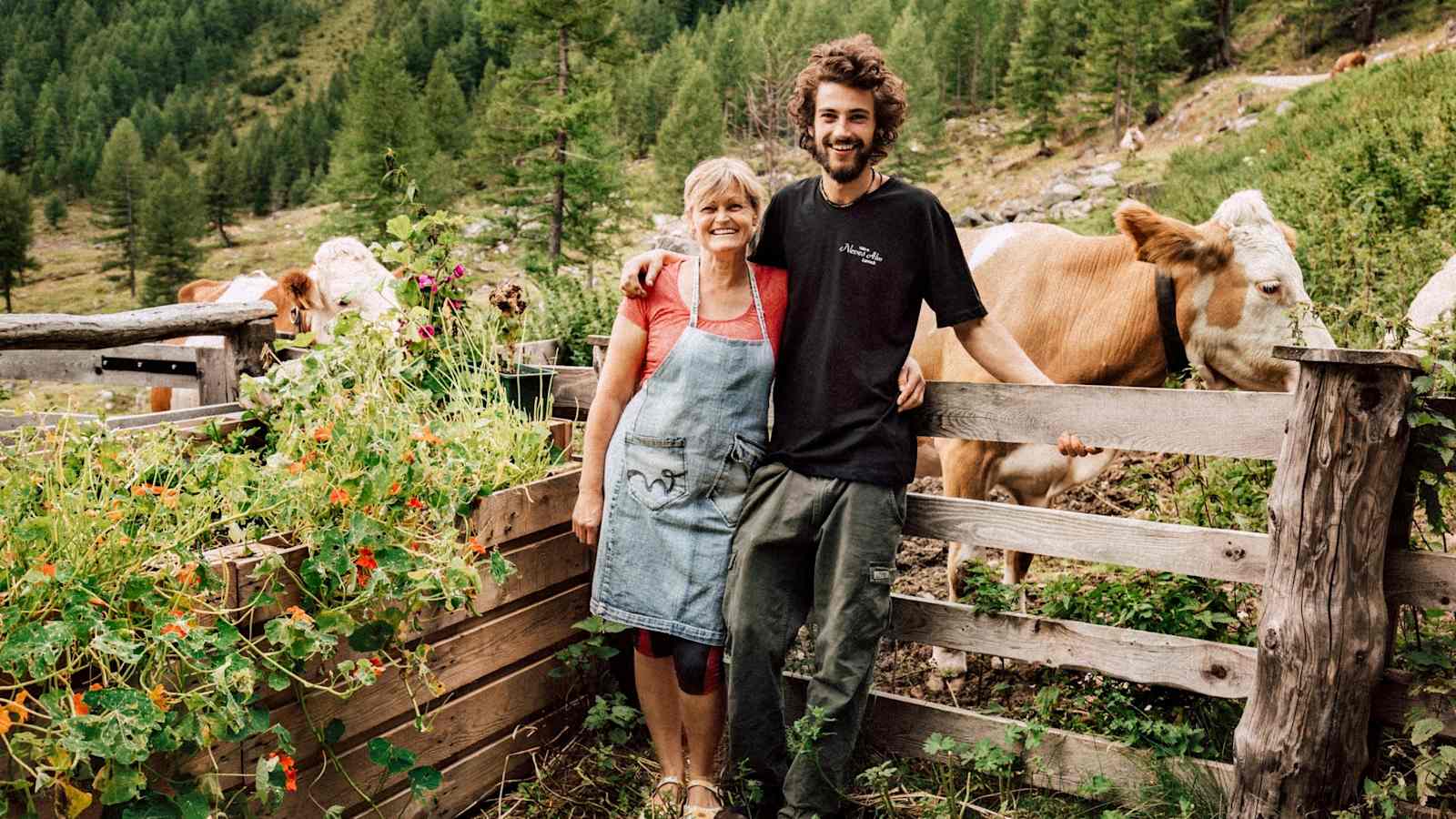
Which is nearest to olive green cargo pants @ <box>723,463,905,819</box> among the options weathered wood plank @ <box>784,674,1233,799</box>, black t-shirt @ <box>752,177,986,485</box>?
black t-shirt @ <box>752,177,986,485</box>

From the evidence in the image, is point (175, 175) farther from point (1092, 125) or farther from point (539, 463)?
point (539, 463)

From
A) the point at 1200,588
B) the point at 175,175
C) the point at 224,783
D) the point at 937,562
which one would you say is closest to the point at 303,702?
the point at 224,783

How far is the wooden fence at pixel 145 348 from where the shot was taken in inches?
139

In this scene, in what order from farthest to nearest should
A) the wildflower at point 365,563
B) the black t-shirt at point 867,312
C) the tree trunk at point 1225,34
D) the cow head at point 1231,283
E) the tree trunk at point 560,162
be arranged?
the tree trunk at point 1225,34, the tree trunk at point 560,162, the cow head at point 1231,283, the black t-shirt at point 867,312, the wildflower at point 365,563

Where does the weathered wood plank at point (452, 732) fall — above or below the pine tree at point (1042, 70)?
below

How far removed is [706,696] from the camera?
321 centimetres

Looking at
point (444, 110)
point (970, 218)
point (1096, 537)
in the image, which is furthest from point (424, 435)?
point (444, 110)

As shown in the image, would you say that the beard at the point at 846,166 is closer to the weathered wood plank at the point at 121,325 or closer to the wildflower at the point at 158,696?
the wildflower at the point at 158,696

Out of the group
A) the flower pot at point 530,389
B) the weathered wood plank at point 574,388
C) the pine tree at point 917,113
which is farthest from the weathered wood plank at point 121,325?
the pine tree at point 917,113

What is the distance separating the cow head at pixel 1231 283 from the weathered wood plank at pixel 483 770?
125 inches

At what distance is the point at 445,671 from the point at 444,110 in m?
72.0

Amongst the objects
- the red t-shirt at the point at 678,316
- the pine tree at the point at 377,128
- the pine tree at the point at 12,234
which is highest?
the pine tree at the point at 377,128

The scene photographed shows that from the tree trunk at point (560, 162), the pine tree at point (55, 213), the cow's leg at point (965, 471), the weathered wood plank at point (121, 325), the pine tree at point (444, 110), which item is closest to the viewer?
the weathered wood plank at point (121, 325)

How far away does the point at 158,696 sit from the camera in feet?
7.24
